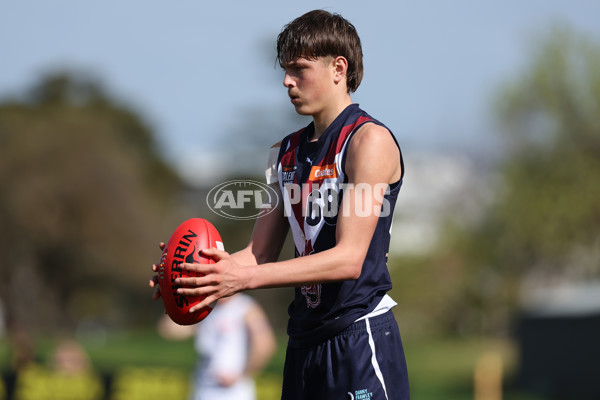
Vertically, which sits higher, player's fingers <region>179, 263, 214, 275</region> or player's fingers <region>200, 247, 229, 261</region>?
player's fingers <region>200, 247, 229, 261</region>

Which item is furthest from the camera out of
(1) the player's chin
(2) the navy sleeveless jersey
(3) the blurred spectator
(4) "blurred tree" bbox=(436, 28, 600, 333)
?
(4) "blurred tree" bbox=(436, 28, 600, 333)

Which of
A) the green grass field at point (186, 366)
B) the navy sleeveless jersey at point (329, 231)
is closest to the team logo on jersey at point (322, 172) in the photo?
the navy sleeveless jersey at point (329, 231)

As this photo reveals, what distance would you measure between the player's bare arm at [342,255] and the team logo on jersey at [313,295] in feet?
1.17

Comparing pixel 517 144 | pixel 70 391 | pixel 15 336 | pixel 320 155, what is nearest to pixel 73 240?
pixel 517 144

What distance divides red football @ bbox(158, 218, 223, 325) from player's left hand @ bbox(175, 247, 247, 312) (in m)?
0.22

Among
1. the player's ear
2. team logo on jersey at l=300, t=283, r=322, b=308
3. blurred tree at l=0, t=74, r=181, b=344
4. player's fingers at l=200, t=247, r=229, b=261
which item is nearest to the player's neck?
the player's ear

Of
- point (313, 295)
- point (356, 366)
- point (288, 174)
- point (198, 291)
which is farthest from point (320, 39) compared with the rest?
point (356, 366)

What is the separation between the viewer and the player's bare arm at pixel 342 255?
125 inches

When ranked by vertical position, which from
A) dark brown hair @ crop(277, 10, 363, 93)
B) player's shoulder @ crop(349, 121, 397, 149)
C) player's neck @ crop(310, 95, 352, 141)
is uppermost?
dark brown hair @ crop(277, 10, 363, 93)

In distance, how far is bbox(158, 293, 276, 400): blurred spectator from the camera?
25.8ft

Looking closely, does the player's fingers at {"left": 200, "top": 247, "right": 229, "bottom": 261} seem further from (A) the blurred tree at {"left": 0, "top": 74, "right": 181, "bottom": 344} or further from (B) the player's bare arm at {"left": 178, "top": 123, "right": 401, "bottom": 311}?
(A) the blurred tree at {"left": 0, "top": 74, "right": 181, "bottom": 344}

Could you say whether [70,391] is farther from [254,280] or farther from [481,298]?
[481,298]

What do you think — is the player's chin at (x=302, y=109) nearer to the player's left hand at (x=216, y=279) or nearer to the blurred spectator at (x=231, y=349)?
the player's left hand at (x=216, y=279)

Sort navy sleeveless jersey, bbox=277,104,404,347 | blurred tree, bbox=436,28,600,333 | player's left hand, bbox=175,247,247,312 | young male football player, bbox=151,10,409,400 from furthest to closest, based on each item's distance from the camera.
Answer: blurred tree, bbox=436,28,600,333
navy sleeveless jersey, bbox=277,104,404,347
young male football player, bbox=151,10,409,400
player's left hand, bbox=175,247,247,312
